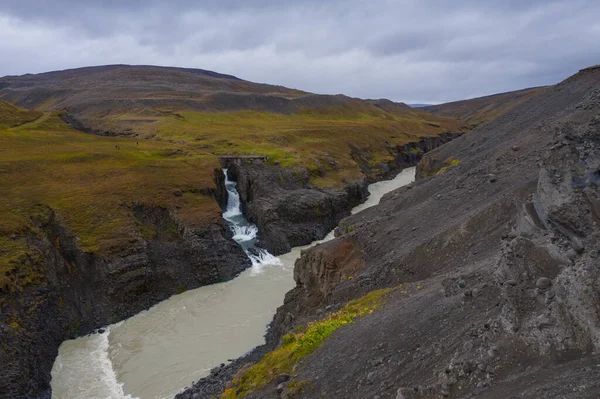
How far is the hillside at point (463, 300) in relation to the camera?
11.6 m

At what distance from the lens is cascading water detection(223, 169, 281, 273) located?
5212 cm

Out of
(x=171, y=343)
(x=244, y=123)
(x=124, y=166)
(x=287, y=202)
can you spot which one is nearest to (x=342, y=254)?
(x=171, y=343)

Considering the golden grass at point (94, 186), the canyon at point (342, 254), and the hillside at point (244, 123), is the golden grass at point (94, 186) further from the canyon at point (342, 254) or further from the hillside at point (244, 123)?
the hillside at point (244, 123)

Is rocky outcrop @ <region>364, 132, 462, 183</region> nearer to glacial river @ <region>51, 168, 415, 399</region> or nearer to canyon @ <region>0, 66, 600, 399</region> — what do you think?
canyon @ <region>0, 66, 600, 399</region>

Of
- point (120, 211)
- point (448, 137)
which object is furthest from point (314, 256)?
point (448, 137)

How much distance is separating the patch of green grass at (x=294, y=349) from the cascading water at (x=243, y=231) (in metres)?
26.4

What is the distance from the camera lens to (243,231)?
58.0m

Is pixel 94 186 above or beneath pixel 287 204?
above

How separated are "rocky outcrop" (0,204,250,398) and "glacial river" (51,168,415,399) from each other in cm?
130

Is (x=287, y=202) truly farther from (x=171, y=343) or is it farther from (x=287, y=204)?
(x=171, y=343)

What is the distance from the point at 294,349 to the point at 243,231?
37.7 m

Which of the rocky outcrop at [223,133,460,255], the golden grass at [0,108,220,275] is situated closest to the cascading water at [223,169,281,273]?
the rocky outcrop at [223,133,460,255]

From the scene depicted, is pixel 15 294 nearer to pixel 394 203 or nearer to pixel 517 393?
pixel 394 203

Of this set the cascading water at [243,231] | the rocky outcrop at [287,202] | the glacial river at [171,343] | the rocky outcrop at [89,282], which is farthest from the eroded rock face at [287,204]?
the glacial river at [171,343]
